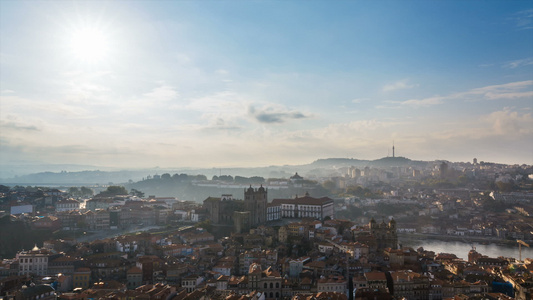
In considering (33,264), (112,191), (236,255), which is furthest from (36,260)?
(112,191)

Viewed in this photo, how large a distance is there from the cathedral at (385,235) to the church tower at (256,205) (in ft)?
26.8

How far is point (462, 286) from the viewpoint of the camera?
17234 millimetres

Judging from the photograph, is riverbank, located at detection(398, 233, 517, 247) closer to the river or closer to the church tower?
the river

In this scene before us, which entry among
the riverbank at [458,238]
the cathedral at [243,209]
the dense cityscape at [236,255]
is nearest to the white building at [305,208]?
the dense cityscape at [236,255]

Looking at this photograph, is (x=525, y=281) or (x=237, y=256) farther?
(x=237, y=256)

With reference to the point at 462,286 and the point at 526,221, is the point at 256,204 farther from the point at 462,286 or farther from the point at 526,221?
the point at 526,221

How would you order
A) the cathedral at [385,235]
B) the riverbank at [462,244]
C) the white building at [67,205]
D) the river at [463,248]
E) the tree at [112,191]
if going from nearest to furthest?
the cathedral at [385,235] → the river at [463,248] → the riverbank at [462,244] → the white building at [67,205] → the tree at [112,191]

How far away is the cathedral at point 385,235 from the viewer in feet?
81.4

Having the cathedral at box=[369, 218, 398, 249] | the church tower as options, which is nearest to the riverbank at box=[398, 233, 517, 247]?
the cathedral at box=[369, 218, 398, 249]

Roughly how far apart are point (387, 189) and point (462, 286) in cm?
6204

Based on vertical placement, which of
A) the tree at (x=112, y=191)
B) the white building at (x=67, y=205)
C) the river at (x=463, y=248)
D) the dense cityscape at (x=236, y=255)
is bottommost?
the river at (x=463, y=248)

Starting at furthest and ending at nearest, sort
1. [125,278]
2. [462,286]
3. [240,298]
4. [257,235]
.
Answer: [257,235], [125,278], [462,286], [240,298]

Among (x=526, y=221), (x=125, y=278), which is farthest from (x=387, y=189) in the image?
(x=125, y=278)

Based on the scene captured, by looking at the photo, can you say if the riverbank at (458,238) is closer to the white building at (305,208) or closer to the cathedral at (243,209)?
the white building at (305,208)
